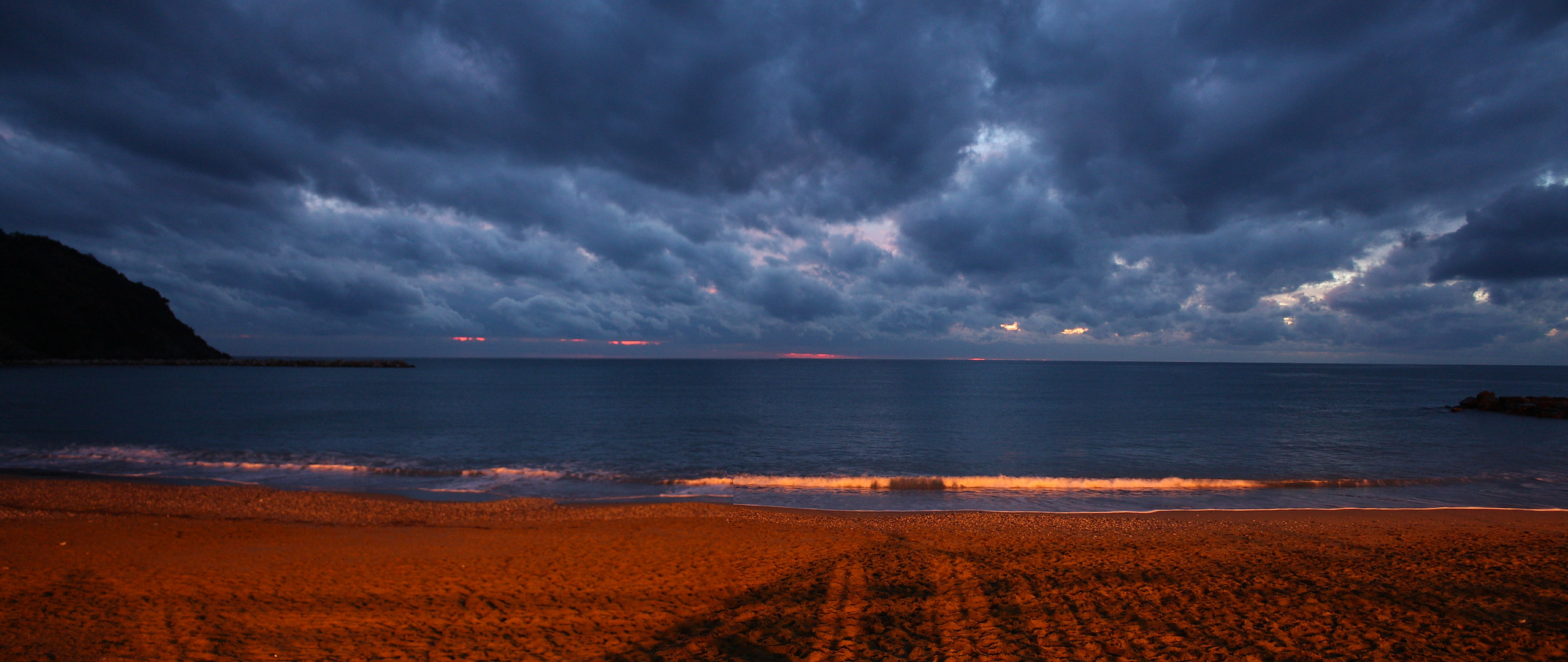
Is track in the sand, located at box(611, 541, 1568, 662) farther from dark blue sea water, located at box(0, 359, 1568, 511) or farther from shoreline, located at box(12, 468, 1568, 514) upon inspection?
dark blue sea water, located at box(0, 359, 1568, 511)

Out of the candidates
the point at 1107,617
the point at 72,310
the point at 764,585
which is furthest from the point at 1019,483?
the point at 72,310

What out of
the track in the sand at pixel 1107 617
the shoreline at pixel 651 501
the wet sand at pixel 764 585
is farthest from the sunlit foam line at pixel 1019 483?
the track in the sand at pixel 1107 617

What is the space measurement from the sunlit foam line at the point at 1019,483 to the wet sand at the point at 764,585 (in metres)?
4.29

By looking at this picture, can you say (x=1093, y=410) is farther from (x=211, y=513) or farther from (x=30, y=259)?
(x=30, y=259)

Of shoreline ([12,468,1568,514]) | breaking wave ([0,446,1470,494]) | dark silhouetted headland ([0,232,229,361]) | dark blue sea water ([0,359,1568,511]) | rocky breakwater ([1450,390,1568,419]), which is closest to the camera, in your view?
shoreline ([12,468,1568,514])

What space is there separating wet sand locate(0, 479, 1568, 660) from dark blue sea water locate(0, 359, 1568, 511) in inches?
132

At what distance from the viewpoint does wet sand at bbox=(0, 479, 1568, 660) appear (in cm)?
600

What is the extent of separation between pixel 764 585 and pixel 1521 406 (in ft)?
203

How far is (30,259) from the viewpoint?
102 meters

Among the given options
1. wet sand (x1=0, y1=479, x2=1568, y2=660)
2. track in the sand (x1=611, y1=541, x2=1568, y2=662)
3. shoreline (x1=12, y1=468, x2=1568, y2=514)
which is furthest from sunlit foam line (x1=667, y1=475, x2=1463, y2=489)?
track in the sand (x1=611, y1=541, x2=1568, y2=662)

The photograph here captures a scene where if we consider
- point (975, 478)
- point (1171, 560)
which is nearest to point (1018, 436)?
point (975, 478)

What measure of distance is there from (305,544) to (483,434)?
18.3m

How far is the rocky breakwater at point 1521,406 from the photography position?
129ft

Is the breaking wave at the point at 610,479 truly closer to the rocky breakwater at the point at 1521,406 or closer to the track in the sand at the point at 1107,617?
the track in the sand at the point at 1107,617
